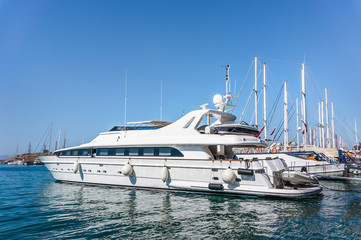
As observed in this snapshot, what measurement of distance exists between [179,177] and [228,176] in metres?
2.68

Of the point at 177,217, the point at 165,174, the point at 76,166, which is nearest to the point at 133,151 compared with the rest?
the point at 165,174

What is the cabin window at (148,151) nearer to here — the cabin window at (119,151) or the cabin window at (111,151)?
the cabin window at (119,151)

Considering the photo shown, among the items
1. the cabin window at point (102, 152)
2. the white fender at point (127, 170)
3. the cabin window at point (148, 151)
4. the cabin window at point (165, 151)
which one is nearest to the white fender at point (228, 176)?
the cabin window at point (165, 151)

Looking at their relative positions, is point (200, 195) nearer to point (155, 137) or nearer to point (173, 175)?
point (173, 175)

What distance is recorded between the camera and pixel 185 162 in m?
12.2

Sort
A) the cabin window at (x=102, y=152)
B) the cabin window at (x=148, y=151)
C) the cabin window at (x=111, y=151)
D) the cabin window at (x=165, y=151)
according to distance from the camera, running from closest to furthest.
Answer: the cabin window at (x=165, y=151)
the cabin window at (x=148, y=151)
the cabin window at (x=111, y=151)
the cabin window at (x=102, y=152)

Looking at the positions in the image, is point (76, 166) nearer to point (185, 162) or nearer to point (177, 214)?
point (185, 162)

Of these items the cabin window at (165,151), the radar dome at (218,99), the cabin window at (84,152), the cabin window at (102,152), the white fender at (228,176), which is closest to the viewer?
the white fender at (228,176)

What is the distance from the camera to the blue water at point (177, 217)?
6598 millimetres

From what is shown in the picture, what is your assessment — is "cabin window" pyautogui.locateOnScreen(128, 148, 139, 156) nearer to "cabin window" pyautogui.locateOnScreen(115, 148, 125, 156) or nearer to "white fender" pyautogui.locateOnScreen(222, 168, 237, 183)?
"cabin window" pyautogui.locateOnScreen(115, 148, 125, 156)

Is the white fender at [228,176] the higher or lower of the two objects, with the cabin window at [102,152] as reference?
lower

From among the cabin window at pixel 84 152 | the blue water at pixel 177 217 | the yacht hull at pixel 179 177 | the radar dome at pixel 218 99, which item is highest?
the radar dome at pixel 218 99

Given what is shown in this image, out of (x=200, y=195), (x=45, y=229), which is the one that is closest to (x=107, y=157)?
(x=200, y=195)

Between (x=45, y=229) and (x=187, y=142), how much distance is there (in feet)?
24.0
